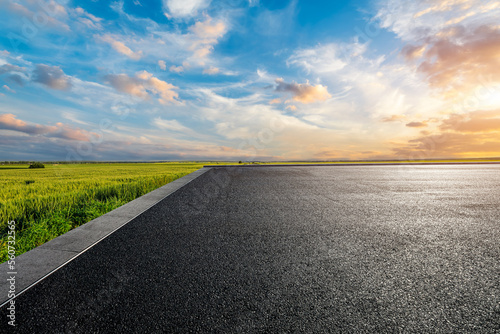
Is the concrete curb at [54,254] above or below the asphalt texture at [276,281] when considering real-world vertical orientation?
below

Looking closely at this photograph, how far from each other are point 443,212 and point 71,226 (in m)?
9.02

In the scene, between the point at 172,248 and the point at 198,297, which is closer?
the point at 198,297

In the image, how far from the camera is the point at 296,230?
4.67 metres

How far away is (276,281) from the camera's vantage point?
2686 mm

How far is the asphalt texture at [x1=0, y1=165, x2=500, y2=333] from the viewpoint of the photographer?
2045 millimetres

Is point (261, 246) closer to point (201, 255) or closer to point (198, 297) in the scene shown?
point (201, 255)

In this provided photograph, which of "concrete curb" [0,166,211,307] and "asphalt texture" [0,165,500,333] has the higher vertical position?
"asphalt texture" [0,165,500,333]

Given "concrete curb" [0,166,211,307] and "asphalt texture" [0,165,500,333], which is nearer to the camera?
"asphalt texture" [0,165,500,333]

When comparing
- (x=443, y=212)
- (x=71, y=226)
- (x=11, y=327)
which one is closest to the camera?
(x=11, y=327)

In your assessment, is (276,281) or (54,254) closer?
(276,281)

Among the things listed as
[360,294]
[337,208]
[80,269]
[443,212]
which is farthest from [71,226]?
[443,212]

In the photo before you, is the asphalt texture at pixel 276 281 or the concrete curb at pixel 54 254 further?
the concrete curb at pixel 54 254

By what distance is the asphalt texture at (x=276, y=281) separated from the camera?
2.04m

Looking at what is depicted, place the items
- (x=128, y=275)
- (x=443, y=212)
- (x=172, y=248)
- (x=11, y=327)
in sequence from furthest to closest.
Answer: (x=443, y=212) < (x=172, y=248) < (x=128, y=275) < (x=11, y=327)
